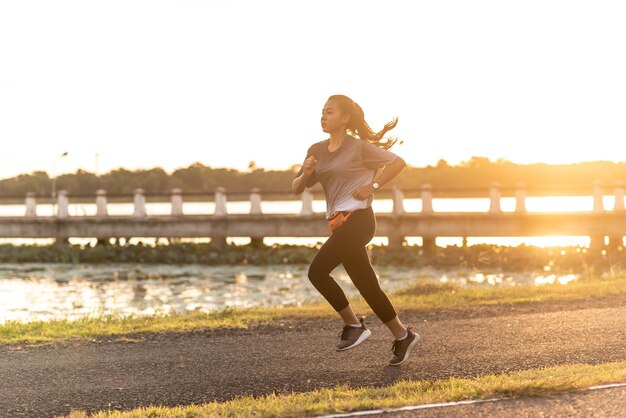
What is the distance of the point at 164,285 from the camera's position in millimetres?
24594

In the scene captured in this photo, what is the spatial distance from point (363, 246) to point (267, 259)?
2525 centimetres

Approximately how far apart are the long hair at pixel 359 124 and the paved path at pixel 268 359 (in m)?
1.82

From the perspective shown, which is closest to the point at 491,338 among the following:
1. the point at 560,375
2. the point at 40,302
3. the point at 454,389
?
the point at 560,375

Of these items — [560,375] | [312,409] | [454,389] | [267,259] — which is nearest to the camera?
[312,409]

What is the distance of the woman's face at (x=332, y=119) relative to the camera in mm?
6695

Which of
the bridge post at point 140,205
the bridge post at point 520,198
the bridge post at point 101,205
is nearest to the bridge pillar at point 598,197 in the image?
the bridge post at point 520,198

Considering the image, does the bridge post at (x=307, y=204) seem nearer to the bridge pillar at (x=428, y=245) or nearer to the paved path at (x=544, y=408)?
the bridge pillar at (x=428, y=245)

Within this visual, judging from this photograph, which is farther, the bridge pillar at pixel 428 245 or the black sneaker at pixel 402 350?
the bridge pillar at pixel 428 245

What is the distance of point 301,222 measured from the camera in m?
32.2

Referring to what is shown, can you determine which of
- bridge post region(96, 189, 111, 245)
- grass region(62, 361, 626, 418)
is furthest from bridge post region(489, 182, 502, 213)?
grass region(62, 361, 626, 418)

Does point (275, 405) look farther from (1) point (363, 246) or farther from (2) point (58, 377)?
(2) point (58, 377)

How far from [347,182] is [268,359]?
1917mm

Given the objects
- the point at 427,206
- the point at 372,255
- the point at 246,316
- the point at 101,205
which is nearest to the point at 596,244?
the point at 427,206

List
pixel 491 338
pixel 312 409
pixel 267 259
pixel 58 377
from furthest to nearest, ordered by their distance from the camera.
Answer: pixel 267 259 → pixel 491 338 → pixel 58 377 → pixel 312 409
